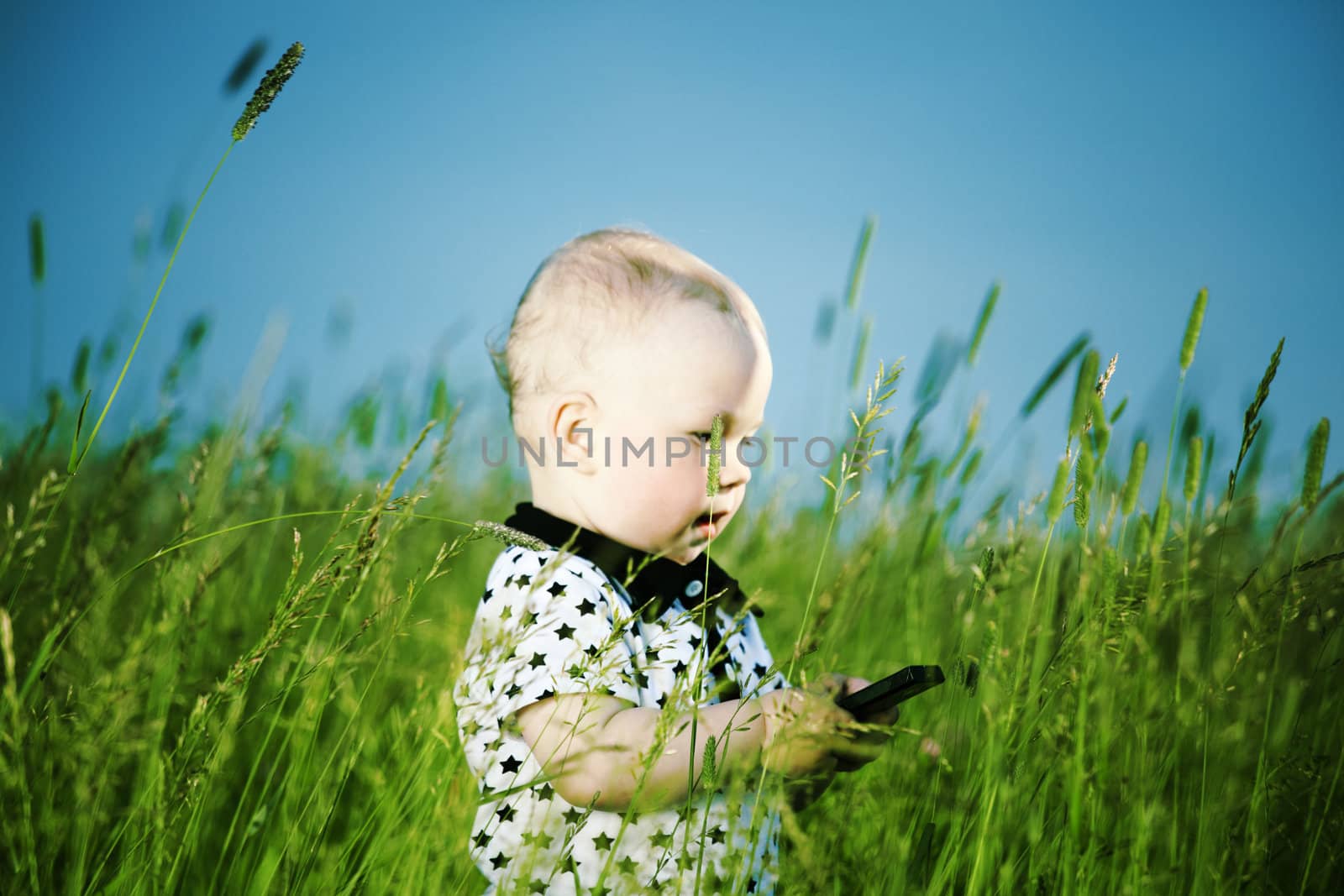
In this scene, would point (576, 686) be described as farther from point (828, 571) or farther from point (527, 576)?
point (828, 571)

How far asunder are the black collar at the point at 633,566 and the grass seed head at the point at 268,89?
68cm

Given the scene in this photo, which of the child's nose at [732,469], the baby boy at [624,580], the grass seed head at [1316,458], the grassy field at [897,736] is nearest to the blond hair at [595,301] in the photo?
the baby boy at [624,580]

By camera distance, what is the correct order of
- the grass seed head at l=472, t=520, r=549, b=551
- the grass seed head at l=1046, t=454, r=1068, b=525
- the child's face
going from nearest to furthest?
the grass seed head at l=1046, t=454, r=1068, b=525, the grass seed head at l=472, t=520, r=549, b=551, the child's face

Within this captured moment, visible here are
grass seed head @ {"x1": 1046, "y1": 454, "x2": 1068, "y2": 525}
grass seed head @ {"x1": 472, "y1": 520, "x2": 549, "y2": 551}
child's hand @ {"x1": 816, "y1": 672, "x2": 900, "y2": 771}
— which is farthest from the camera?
grass seed head @ {"x1": 472, "y1": 520, "x2": 549, "y2": 551}

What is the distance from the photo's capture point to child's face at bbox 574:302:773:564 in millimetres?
1362

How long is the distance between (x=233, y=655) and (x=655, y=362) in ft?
3.20

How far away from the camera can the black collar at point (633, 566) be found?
1.36 m

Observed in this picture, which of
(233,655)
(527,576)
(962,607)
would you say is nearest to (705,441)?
(527,576)

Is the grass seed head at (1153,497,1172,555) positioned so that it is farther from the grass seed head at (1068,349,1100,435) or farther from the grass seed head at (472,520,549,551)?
the grass seed head at (472,520,549,551)

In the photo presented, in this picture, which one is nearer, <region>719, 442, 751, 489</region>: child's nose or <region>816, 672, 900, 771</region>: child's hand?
<region>816, 672, 900, 771</region>: child's hand

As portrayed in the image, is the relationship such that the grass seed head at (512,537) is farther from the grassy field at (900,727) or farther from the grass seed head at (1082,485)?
the grass seed head at (1082,485)

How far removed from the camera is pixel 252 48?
1.09 meters

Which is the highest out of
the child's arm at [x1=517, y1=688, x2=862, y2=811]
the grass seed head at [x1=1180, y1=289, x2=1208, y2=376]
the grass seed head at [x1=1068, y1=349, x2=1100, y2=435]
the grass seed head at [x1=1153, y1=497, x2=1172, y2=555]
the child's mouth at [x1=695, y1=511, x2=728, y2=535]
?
the grass seed head at [x1=1180, y1=289, x2=1208, y2=376]

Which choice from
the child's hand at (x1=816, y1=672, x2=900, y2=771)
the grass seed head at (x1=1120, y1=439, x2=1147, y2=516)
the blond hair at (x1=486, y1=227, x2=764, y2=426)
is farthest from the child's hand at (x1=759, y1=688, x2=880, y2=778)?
the blond hair at (x1=486, y1=227, x2=764, y2=426)
